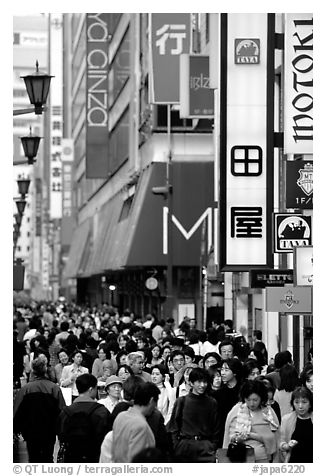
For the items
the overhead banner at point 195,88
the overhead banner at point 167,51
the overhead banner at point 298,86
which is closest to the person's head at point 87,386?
the overhead banner at point 298,86

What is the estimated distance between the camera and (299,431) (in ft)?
38.5

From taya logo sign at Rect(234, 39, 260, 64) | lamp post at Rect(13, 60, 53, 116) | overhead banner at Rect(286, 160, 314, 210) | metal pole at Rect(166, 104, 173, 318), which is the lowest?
metal pole at Rect(166, 104, 173, 318)

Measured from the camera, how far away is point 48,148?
13212 cm

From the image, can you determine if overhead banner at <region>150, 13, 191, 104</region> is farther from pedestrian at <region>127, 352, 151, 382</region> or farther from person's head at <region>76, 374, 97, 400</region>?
person's head at <region>76, 374, 97, 400</region>

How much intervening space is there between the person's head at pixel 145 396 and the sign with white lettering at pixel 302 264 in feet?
19.4

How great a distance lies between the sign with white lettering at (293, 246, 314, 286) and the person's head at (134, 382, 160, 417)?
592cm

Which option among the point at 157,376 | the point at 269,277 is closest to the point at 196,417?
the point at 157,376

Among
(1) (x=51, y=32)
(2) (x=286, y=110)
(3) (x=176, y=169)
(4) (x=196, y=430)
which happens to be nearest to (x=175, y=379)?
(4) (x=196, y=430)

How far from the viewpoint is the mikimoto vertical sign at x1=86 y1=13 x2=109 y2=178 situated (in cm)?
6269

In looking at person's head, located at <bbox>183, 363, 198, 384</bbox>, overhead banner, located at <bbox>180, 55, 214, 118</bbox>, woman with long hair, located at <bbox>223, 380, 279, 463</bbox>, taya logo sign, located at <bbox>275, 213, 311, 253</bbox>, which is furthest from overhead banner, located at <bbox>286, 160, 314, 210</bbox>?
overhead banner, located at <bbox>180, 55, 214, 118</bbox>

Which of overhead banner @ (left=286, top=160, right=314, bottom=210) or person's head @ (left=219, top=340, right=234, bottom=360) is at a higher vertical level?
overhead banner @ (left=286, top=160, right=314, bottom=210)

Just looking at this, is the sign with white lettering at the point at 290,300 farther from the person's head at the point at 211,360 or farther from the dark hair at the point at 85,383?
the dark hair at the point at 85,383

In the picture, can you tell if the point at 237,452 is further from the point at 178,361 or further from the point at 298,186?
the point at 298,186
